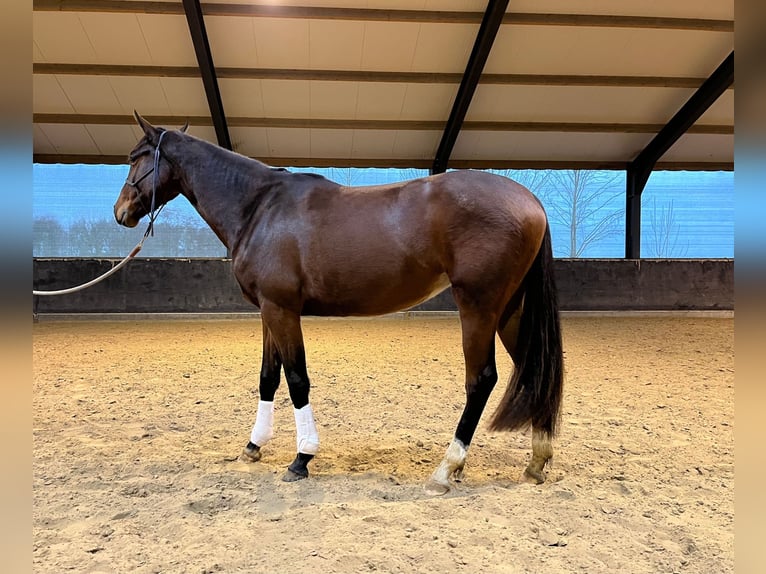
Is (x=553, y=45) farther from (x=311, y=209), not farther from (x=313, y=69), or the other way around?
(x=311, y=209)

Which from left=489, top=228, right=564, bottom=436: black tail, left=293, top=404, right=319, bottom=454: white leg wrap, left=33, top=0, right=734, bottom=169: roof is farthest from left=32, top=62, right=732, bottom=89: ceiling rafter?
left=293, top=404, right=319, bottom=454: white leg wrap

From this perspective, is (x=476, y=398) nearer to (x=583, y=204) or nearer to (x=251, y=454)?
(x=251, y=454)

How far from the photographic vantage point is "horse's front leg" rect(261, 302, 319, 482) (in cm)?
201

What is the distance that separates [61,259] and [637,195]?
9.78 meters

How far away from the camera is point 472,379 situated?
1.92 metres

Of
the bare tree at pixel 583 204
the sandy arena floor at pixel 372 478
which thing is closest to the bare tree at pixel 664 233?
Answer: the bare tree at pixel 583 204

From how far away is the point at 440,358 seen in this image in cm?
457

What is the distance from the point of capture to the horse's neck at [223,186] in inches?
87.0

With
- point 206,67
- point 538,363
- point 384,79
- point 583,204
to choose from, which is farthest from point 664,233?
point 206,67

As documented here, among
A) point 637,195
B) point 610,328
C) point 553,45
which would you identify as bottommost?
point 610,328

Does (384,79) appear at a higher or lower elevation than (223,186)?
higher

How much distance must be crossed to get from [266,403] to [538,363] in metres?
1.32

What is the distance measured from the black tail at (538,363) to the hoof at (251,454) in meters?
1.15
